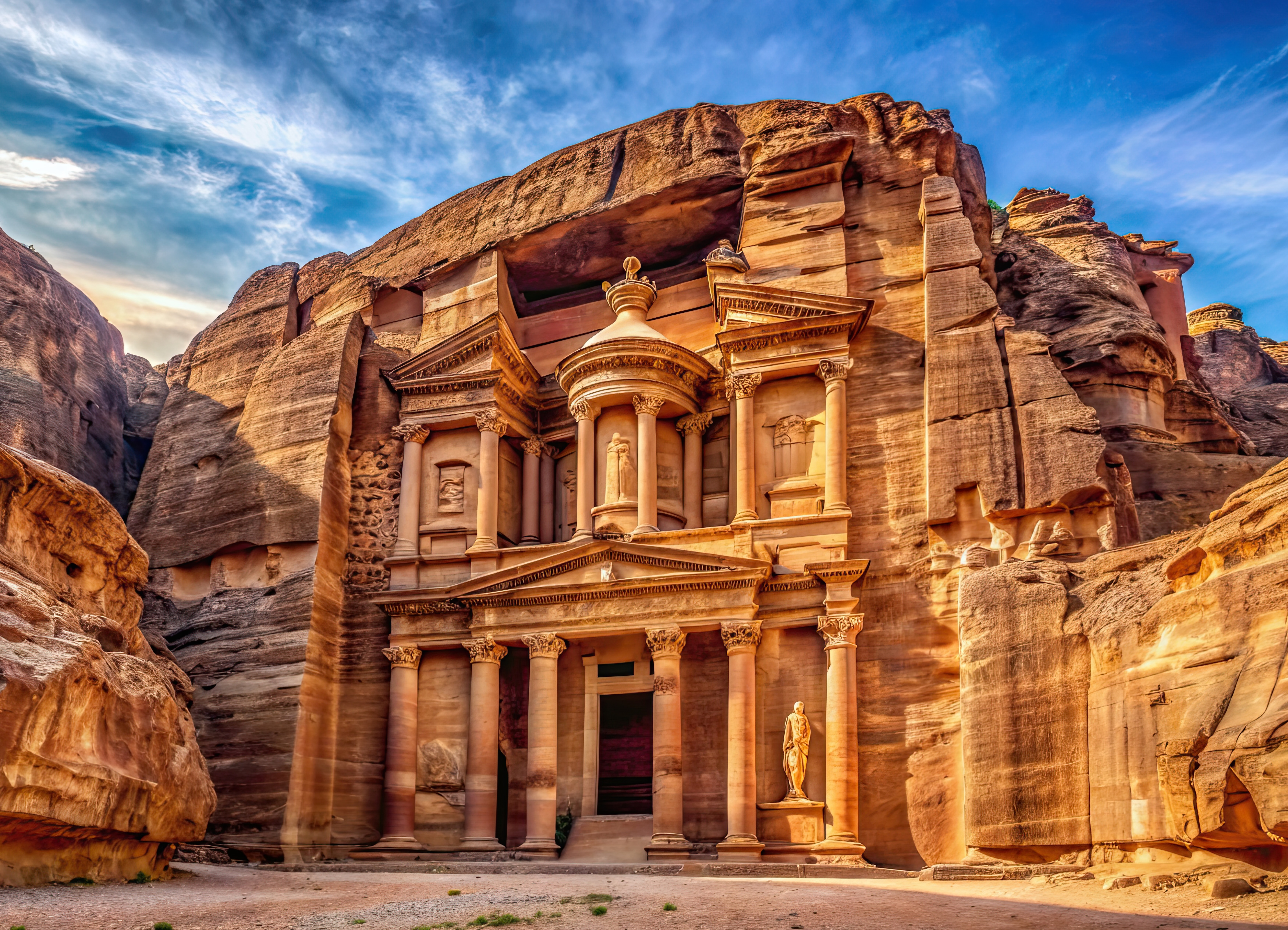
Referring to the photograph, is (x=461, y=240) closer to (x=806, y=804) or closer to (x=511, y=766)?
(x=511, y=766)

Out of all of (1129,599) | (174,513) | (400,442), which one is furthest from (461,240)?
(1129,599)

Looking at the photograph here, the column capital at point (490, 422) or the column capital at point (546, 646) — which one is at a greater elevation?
the column capital at point (490, 422)

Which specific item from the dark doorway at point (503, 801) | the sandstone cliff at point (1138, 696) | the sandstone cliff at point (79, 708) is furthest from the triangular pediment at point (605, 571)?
the sandstone cliff at point (79, 708)

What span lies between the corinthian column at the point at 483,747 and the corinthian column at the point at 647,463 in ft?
13.1

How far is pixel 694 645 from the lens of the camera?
23266mm

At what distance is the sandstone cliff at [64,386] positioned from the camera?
1118 inches

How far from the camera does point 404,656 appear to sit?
24.5 m

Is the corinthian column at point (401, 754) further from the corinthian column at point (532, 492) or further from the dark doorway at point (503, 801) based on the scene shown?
the corinthian column at point (532, 492)

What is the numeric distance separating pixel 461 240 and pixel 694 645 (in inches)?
533

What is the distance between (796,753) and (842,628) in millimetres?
2432

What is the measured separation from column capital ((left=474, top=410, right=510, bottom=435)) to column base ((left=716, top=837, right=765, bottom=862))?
10.8 metres

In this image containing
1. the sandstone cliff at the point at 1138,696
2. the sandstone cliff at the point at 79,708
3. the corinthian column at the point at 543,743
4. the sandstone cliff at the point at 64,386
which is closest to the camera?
the sandstone cliff at the point at 1138,696

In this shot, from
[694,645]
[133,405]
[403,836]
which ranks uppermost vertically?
[133,405]

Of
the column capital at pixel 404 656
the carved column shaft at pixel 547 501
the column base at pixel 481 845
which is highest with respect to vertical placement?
the carved column shaft at pixel 547 501
